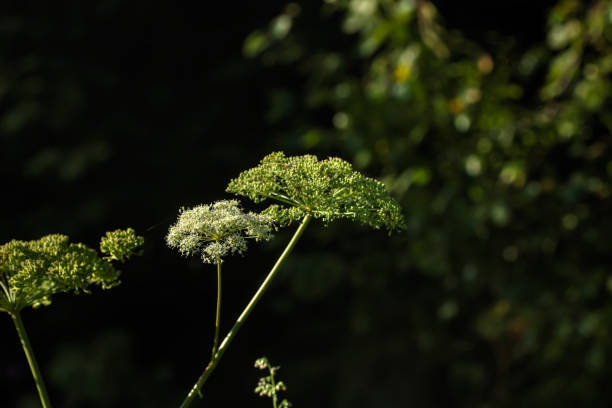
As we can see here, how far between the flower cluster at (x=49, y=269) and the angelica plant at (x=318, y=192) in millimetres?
104

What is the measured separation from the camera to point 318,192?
89 centimetres

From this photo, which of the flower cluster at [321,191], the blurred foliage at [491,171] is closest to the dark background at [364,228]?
the blurred foliage at [491,171]

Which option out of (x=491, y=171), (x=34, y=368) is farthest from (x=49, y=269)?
(x=491, y=171)

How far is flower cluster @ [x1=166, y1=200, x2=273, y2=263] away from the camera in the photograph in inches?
33.3

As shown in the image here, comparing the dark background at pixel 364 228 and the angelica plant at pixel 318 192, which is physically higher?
the dark background at pixel 364 228

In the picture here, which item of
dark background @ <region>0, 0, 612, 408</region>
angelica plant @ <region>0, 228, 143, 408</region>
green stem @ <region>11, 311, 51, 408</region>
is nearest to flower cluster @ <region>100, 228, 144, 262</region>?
angelica plant @ <region>0, 228, 143, 408</region>

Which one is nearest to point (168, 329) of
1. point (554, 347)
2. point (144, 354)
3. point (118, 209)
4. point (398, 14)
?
point (144, 354)

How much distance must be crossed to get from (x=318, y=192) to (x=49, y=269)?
0.34 metres

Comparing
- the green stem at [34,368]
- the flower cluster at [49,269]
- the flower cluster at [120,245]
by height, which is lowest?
the green stem at [34,368]

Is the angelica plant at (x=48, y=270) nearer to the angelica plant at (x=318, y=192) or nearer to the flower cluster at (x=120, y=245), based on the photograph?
the flower cluster at (x=120, y=245)

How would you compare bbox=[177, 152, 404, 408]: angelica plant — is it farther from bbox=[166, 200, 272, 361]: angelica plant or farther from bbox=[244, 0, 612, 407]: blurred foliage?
bbox=[244, 0, 612, 407]: blurred foliage

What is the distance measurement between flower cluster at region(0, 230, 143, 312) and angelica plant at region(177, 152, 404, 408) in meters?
0.10

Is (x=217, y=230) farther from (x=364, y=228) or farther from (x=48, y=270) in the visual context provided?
(x=364, y=228)

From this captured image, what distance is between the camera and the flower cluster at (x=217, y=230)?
0.85m
